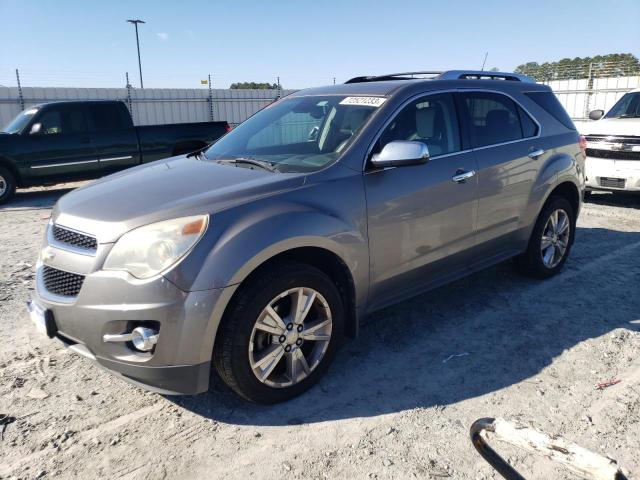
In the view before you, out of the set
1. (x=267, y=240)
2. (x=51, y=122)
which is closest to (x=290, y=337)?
(x=267, y=240)

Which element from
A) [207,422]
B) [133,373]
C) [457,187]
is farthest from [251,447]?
[457,187]

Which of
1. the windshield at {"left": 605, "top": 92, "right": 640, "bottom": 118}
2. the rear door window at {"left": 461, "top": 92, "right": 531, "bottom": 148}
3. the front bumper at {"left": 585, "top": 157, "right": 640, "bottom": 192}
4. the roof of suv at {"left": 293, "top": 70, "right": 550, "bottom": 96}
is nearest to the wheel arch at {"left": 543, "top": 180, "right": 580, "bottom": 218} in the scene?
the rear door window at {"left": 461, "top": 92, "right": 531, "bottom": 148}

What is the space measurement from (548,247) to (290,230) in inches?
126

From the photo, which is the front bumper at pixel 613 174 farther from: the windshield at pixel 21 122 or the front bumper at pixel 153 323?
the windshield at pixel 21 122

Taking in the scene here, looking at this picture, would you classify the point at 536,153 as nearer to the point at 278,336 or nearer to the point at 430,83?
the point at 430,83

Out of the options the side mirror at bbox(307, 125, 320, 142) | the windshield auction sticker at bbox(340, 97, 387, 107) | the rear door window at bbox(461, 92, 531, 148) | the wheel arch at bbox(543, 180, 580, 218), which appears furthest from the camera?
the wheel arch at bbox(543, 180, 580, 218)

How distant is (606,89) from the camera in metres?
18.0

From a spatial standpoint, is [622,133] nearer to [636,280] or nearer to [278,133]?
[636,280]

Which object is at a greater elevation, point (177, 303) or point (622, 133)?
point (622, 133)

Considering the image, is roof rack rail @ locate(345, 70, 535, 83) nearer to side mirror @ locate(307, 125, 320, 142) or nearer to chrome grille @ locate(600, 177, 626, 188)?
side mirror @ locate(307, 125, 320, 142)

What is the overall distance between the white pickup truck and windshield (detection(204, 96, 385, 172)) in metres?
5.97

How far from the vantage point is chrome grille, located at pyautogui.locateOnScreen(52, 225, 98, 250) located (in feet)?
9.40

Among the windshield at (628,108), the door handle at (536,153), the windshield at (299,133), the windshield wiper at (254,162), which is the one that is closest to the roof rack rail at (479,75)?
the door handle at (536,153)

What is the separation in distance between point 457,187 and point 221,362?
7.01ft
